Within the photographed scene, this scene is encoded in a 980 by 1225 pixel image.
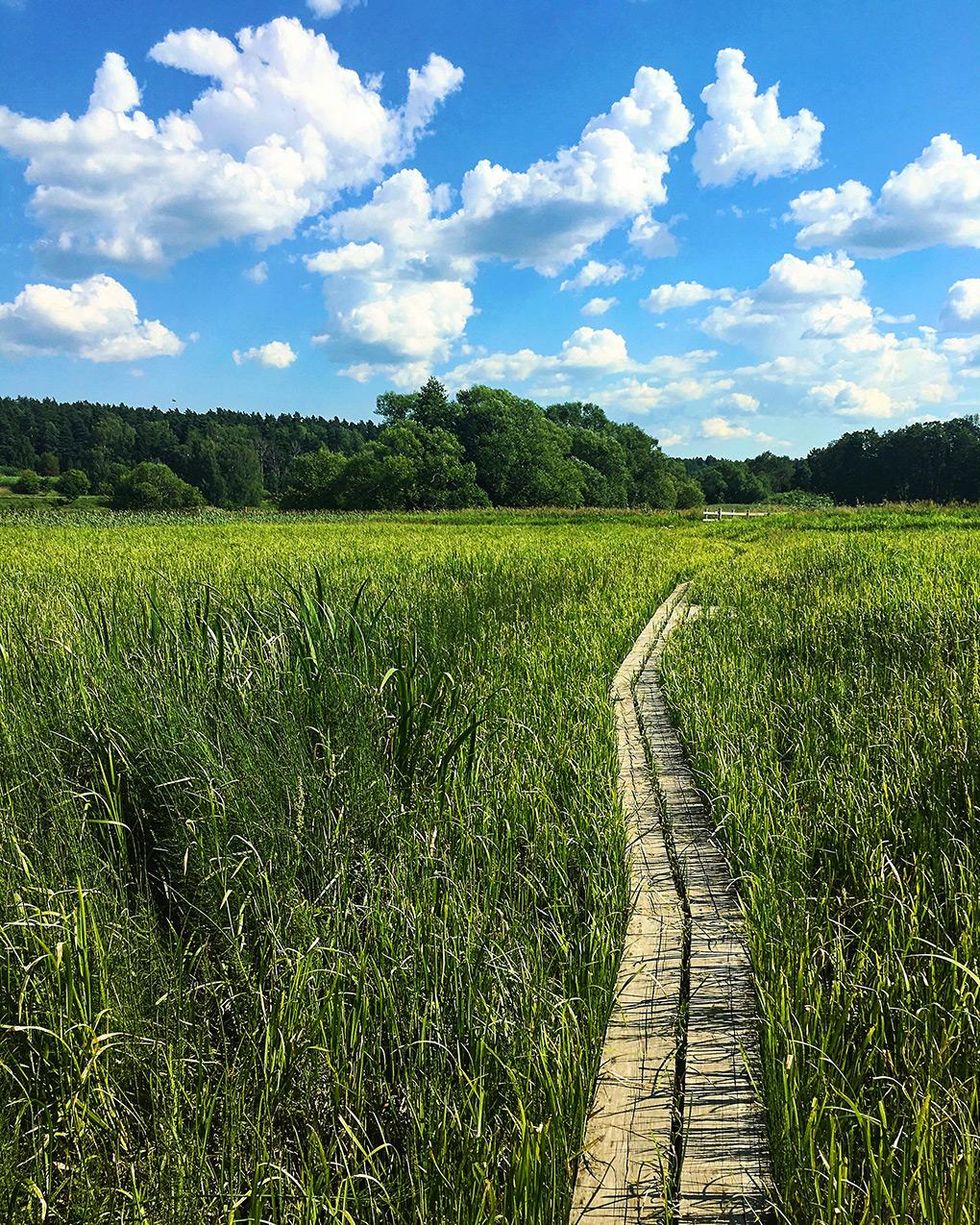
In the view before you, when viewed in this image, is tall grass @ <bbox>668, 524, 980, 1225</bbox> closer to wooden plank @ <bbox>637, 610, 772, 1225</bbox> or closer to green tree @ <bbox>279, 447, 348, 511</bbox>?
wooden plank @ <bbox>637, 610, 772, 1225</bbox>

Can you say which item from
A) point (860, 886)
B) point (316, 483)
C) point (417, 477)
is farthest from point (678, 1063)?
point (316, 483)

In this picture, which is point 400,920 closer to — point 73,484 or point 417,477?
point 417,477

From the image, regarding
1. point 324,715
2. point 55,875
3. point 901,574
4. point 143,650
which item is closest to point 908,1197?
point 55,875

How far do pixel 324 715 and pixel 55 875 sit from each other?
144 centimetres

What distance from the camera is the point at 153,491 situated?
286 ft

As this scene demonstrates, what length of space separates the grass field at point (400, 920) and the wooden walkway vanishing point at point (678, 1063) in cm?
9

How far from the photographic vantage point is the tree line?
6988cm

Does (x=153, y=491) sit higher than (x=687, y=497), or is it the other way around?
(x=153, y=491)

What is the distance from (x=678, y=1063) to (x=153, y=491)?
95.3m

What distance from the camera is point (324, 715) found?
12.2 feet

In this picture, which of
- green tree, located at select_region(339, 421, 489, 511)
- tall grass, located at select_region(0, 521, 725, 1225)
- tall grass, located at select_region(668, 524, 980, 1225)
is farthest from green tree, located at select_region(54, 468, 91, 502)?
tall grass, located at select_region(668, 524, 980, 1225)

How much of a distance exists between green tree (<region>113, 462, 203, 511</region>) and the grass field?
3543 inches

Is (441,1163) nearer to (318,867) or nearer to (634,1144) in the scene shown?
(634,1144)

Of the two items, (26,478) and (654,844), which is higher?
(26,478)
